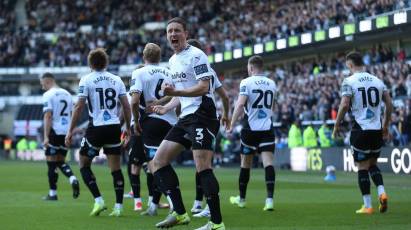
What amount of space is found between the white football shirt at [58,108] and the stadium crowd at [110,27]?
1261 inches

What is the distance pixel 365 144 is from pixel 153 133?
10.3 ft

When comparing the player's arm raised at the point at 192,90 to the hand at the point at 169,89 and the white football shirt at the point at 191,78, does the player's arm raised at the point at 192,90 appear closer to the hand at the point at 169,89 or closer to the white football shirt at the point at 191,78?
the hand at the point at 169,89

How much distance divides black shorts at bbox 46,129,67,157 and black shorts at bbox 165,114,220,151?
6.79 metres

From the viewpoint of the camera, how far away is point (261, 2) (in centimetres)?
5175

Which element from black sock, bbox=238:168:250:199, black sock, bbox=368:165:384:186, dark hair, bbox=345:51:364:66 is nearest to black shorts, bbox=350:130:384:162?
black sock, bbox=368:165:384:186

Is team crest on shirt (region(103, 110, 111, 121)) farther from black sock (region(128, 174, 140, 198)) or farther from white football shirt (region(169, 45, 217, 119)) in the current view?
white football shirt (region(169, 45, 217, 119))

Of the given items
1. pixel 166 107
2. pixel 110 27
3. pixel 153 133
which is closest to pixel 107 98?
pixel 153 133

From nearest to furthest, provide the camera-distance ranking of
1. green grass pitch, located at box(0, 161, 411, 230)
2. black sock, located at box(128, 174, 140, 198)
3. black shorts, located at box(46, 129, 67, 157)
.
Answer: green grass pitch, located at box(0, 161, 411, 230) < black sock, located at box(128, 174, 140, 198) < black shorts, located at box(46, 129, 67, 157)

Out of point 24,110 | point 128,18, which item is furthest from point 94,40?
point 24,110

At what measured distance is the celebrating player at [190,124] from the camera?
9.39 m

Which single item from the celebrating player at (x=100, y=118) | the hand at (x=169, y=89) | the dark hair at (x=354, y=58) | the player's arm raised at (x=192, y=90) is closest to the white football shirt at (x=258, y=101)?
the dark hair at (x=354, y=58)

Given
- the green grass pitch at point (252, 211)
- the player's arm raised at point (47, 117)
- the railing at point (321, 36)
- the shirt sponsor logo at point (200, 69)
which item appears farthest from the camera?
the railing at point (321, 36)

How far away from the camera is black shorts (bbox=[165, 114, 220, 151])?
31.4 feet

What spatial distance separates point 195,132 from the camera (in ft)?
31.4
